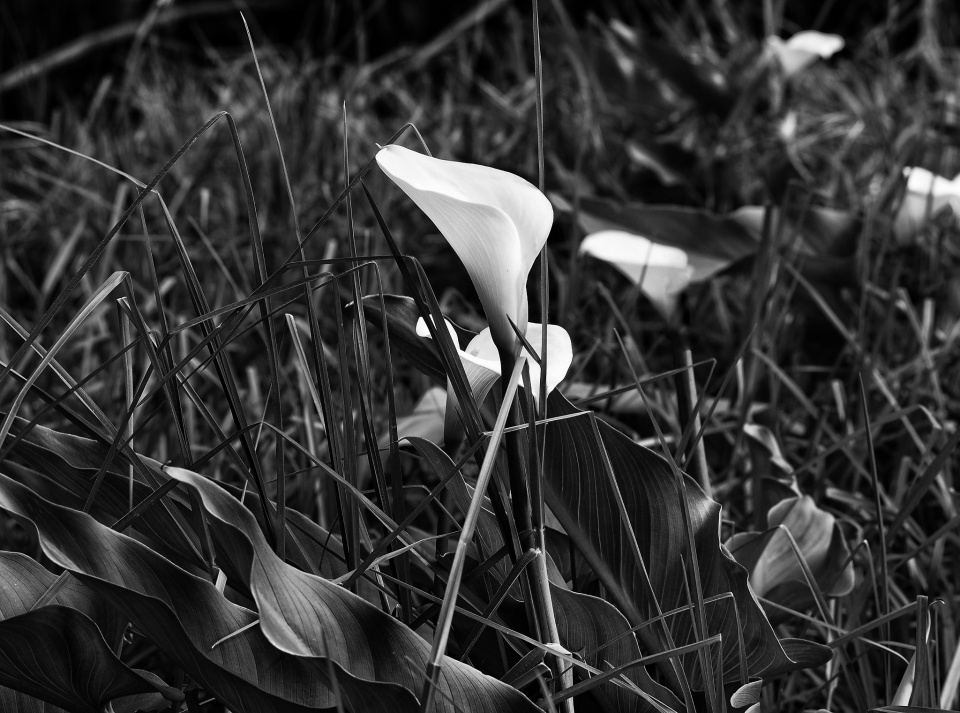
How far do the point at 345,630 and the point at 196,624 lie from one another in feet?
0.19

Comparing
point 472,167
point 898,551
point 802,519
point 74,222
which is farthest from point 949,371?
point 74,222

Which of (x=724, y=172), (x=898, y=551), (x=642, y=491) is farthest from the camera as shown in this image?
(x=724, y=172)

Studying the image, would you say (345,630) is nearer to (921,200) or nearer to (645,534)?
(645,534)

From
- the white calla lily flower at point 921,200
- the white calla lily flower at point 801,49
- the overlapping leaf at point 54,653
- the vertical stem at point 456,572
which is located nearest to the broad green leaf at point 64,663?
the overlapping leaf at point 54,653

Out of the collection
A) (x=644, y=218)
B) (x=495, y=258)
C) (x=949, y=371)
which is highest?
(x=495, y=258)

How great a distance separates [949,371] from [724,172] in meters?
0.50

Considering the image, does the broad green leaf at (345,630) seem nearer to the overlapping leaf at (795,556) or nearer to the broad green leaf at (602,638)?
the broad green leaf at (602,638)

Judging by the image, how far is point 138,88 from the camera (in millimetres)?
1752

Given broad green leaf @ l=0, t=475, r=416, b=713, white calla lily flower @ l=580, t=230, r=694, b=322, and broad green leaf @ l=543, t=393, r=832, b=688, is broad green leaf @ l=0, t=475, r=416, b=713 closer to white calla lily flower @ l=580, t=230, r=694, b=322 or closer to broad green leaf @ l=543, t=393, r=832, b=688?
broad green leaf @ l=543, t=393, r=832, b=688

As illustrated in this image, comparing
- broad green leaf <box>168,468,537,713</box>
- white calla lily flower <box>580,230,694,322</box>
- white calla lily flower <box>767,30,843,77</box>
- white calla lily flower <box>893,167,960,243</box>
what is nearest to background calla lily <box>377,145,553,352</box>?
broad green leaf <box>168,468,537,713</box>

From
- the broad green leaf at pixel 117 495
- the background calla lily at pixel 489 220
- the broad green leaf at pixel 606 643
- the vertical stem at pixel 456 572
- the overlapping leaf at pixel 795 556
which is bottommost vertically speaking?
the overlapping leaf at pixel 795 556

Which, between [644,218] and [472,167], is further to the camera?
[644,218]

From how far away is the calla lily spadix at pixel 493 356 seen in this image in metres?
0.34

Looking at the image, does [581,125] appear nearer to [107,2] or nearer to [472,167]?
[472,167]
